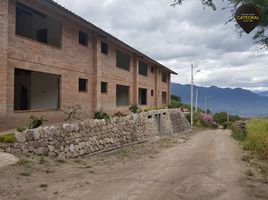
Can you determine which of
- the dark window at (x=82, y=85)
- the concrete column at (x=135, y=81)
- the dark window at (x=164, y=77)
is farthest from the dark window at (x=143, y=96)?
the dark window at (x=82, y=85)

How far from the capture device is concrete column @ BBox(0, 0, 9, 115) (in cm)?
1359

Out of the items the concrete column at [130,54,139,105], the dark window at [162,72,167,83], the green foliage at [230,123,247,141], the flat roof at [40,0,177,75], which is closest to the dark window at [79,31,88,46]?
the flat roof at [40,0,177,75]

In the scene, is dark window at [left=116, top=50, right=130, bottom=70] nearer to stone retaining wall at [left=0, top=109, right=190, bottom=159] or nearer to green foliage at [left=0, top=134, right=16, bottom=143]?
stone retaining wall at [left=0, top=109, right=190, bottom=159]

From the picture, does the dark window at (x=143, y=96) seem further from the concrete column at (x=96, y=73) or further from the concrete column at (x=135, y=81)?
the concrete column at (x=96, y=73)

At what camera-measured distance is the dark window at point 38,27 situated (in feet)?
63.5

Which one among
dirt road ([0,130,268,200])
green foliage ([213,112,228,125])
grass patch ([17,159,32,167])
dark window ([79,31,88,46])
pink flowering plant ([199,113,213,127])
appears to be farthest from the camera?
green foliage ([213,112,228,125])

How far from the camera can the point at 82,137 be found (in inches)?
603

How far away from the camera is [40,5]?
1594cm

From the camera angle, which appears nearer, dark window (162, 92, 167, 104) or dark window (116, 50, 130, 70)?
dark window (116, 50, 130, 70)

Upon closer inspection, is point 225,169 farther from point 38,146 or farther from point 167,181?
point 38,146

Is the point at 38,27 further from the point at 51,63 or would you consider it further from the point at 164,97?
the point at 164,97

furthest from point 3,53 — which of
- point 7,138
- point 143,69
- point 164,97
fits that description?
point 164,97

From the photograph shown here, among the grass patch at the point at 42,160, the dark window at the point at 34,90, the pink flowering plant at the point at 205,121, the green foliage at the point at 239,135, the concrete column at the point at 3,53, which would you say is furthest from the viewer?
the pink flowering plant at the point at 205,121

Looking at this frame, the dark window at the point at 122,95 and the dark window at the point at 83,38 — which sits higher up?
the dark window at the point at 83,38
